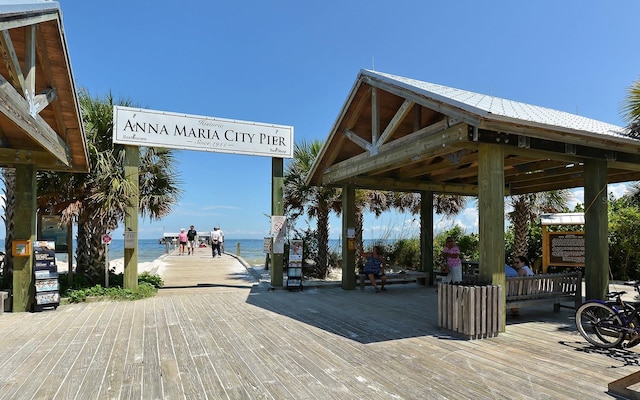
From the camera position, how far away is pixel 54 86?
6828 millimetres

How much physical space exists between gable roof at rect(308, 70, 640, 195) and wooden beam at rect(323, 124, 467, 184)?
2 centimetres

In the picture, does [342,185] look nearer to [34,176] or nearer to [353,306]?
[353,306]

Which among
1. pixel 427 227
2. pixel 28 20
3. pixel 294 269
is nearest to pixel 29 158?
pixel 28 20

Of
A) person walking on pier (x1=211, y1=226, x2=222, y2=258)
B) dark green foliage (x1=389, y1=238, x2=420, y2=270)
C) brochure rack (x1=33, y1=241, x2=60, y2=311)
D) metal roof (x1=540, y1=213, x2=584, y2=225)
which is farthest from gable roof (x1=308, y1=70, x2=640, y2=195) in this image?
person walking on pier (x1=211, y1=226, x2=222, y2=258)

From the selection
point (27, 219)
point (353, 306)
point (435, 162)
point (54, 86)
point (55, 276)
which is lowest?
point (353, 306)

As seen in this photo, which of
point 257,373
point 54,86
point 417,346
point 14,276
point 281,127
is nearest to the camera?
point 257,373

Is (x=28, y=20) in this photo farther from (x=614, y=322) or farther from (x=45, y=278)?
(x=614, y=322)

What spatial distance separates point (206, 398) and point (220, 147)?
7471 millimetres

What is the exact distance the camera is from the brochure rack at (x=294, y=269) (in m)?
10.4

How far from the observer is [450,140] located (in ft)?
19.6

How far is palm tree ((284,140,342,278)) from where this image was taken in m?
13.1

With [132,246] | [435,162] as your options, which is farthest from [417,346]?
[132,246]

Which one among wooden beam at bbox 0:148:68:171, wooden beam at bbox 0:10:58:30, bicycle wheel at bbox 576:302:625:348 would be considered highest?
wooden beam at bbox 0:10:58:30

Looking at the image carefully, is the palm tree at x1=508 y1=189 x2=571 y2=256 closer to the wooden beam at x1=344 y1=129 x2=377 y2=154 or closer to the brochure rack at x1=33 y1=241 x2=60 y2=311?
the wooden beam at x1=344 y1=129 x2=377 y2=154
